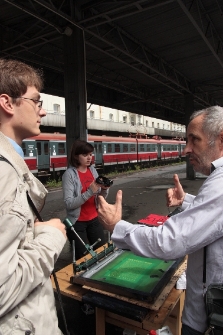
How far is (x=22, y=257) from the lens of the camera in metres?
1.08

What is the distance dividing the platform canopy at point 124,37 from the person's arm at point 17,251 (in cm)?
582

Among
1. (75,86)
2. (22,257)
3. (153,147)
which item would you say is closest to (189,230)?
(22,257)

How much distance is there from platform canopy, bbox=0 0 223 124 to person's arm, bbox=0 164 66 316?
5822 millimetres

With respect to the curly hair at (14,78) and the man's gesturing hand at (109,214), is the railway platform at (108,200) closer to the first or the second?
the man's gesturing hand at (109,214)

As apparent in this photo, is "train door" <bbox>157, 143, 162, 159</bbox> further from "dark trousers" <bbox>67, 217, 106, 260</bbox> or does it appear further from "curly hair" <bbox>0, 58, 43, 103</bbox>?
"curly hair" <bbox>0, 58, 43, 103</bbox>

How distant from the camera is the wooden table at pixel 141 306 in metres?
1.70

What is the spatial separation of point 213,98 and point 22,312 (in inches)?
790

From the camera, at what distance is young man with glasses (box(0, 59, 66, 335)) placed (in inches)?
40.1

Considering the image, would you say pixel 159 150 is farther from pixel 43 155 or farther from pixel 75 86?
pixel 75 86

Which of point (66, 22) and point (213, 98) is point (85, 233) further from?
point (213, 98)

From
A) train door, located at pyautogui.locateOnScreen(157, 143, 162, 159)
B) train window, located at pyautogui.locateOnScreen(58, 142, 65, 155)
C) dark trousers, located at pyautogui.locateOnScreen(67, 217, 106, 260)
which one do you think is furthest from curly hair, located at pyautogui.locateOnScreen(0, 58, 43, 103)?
train door, located at pyautogui.locateOnScreen(157, 143, 162, 159)

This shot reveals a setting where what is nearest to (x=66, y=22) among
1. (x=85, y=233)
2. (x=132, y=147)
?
(x=85, y=233)

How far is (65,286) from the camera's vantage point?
2072 millimetres

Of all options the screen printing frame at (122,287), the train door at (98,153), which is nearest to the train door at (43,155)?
the train door at (98,153)
